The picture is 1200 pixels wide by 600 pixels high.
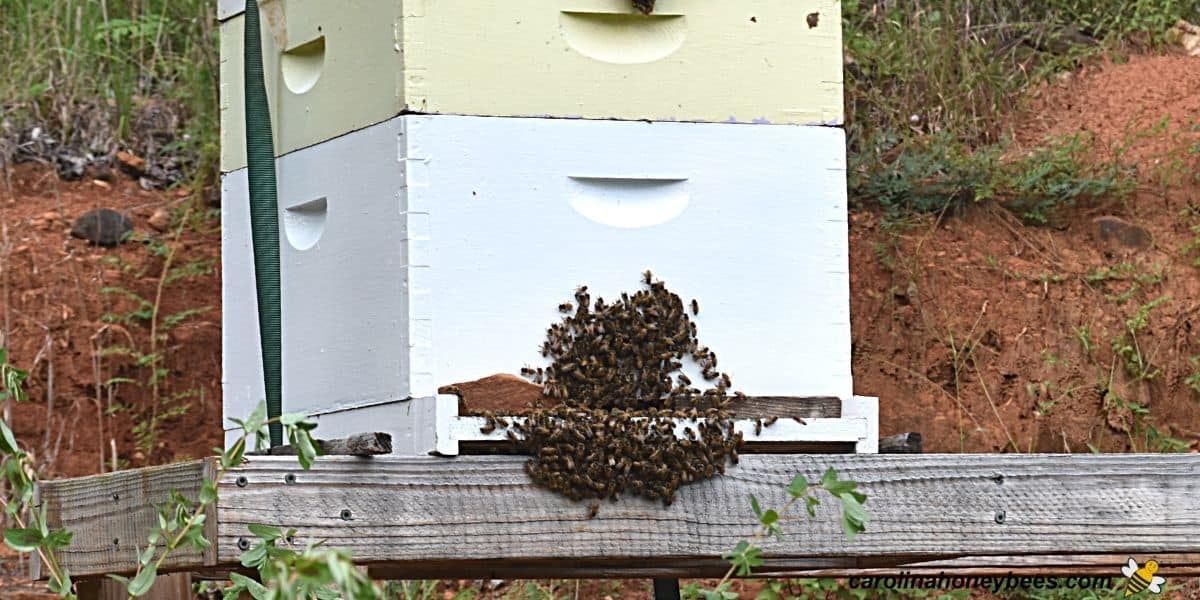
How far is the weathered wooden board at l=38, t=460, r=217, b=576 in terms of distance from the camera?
101 inches

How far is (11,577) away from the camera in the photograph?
6.25 meters

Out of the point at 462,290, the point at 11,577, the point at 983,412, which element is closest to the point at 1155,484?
the point at 462,290

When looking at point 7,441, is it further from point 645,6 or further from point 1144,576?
point 1144,576

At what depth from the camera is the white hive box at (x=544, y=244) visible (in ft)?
9.55

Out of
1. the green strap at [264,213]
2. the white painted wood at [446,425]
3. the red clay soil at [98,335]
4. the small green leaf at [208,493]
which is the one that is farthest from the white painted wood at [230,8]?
the red clay soil at [98,335]

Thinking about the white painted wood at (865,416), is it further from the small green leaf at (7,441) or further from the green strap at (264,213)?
the small green leaf at (7,441)

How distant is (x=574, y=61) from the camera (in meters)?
3.04

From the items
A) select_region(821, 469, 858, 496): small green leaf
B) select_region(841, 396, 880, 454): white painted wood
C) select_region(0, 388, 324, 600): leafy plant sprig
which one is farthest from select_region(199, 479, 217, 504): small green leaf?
select_region(841, 396, 880, 454): white painted wood

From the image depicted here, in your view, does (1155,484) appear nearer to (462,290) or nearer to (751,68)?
(751,68)

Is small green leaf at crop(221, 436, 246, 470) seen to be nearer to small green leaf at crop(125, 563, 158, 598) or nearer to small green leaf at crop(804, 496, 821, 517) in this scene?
small green leaf at crop(125, 563, 158, 598)

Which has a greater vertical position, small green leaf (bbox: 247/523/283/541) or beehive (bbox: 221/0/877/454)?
beehive (bbox: 221/0/877/454)

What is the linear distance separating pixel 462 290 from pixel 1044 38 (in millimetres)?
5933

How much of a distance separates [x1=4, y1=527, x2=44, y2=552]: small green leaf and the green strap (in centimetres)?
88

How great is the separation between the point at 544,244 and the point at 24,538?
3.51ft
